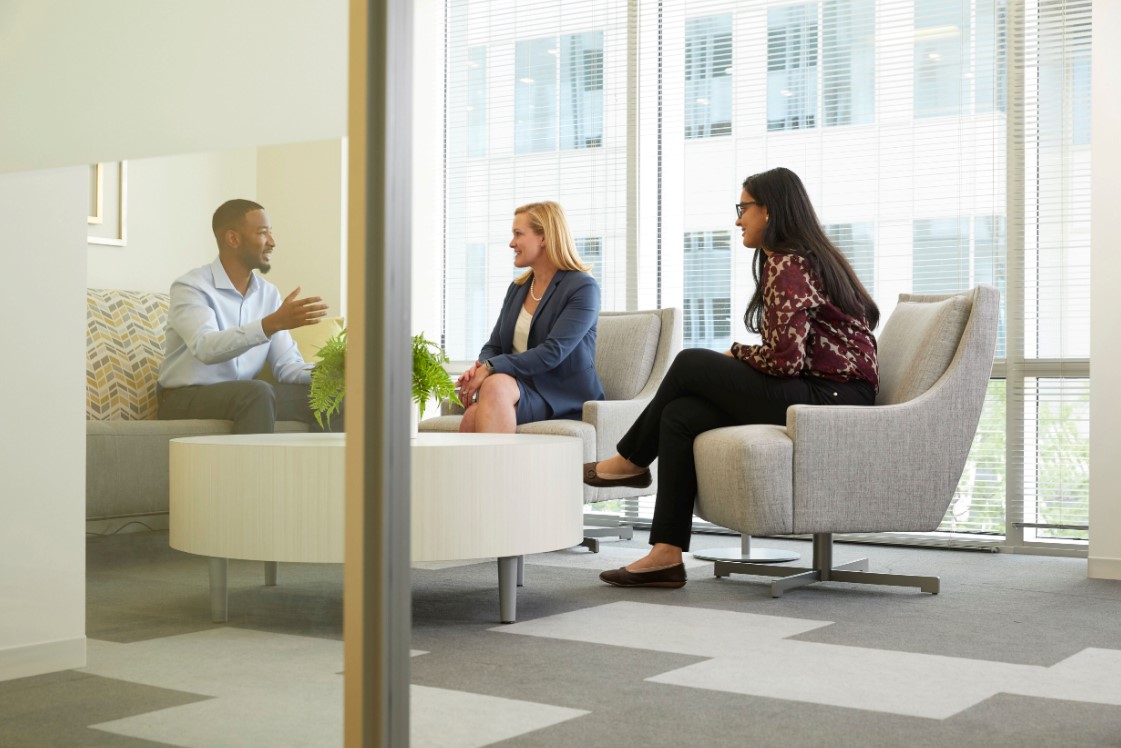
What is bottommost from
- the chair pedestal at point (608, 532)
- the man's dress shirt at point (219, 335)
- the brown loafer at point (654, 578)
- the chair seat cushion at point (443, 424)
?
the chair pedestal at point (608, 532)

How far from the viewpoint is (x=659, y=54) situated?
17.1 feet

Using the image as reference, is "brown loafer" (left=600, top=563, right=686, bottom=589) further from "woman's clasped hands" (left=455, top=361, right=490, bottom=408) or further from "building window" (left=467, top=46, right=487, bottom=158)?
"building window" (left=467, top=46, right=487, bottom=158)

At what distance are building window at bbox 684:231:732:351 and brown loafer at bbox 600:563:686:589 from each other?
70.5 inches

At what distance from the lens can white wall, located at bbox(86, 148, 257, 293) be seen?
132 cm

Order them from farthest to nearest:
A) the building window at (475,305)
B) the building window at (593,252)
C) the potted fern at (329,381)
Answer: the building window at (475,305)
the building window at (593,252)
the potted fern at (329,381)

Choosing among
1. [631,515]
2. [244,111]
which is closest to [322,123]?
[244,111]

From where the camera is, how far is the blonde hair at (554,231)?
164 inches

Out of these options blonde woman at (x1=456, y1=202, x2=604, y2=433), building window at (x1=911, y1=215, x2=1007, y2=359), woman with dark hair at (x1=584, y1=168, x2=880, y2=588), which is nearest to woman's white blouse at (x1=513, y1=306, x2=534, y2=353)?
blonde woman at (x1=456, y1=202, x2=604, y2=433)

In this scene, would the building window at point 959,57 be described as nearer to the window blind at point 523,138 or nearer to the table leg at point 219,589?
the window blind at point 523,138

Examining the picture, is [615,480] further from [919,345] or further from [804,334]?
[919,345]

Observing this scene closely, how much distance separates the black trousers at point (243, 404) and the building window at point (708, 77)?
3.94 m

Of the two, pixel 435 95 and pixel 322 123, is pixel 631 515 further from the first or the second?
pixel 322 123

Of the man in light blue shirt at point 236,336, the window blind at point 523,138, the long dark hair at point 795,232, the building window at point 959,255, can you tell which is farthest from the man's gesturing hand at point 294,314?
the window blind at point 523,138

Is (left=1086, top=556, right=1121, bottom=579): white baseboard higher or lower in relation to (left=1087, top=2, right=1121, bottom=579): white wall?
lower
